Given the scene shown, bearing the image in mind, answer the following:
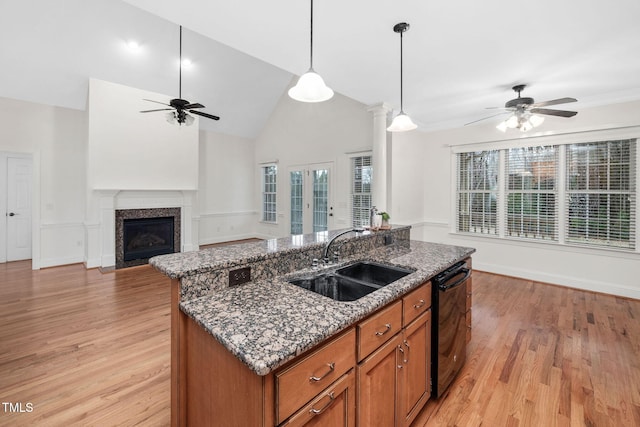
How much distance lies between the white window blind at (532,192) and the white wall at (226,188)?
6.27 m

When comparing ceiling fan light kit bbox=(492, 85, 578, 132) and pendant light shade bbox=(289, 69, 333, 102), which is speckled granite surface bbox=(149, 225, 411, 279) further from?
ceiling fan light kit bbox=(492, 85, 578, 132)

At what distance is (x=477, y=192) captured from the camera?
16.9ft

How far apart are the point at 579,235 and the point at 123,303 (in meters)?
6.42

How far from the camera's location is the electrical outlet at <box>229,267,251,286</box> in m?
1.50

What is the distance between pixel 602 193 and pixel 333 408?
198 inches

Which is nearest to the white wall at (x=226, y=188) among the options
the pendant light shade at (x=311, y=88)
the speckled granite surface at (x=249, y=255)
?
the speckled granite surface at (x=249, y=255)

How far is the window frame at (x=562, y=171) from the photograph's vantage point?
3824 mm

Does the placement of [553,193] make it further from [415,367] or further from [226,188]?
[226,188]

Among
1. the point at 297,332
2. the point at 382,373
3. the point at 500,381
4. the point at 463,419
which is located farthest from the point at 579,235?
the point at 297,332

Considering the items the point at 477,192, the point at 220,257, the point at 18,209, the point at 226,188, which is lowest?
the point at 220,257

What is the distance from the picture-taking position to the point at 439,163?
18.0 ft

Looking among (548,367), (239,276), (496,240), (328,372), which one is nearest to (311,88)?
(239,276)

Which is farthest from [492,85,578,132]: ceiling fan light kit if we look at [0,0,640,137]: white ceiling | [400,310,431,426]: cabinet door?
[400,310,431,426]: cabinet door

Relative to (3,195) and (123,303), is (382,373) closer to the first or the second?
(123,303)
